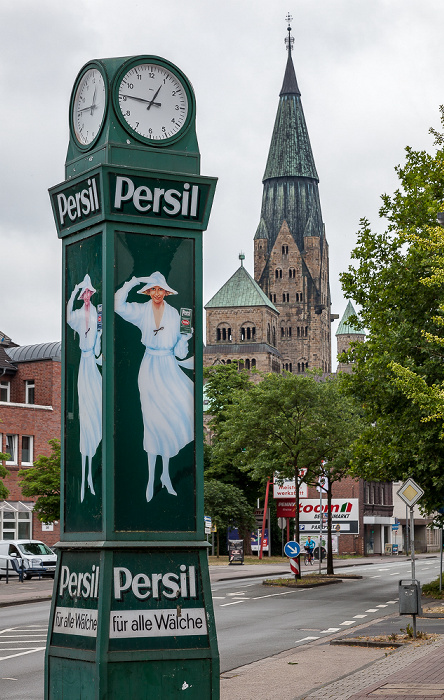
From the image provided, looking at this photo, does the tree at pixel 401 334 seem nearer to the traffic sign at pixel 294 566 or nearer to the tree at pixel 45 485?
the traffic sign at pixel 294 566

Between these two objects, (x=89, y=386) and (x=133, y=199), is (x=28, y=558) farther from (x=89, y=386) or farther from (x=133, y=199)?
(x=133, y=199)

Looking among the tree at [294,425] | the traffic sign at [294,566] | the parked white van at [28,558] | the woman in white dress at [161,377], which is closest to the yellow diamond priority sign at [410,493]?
the woman in white dress at [161,377]

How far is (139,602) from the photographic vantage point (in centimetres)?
741

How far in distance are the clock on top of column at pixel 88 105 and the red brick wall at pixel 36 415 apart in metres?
49.4

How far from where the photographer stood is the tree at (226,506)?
68688mm

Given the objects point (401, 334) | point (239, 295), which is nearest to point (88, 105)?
point (401, 334)

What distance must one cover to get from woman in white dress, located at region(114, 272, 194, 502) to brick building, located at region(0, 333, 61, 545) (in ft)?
159

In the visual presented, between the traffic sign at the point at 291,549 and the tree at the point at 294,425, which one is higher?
the tree at the point at 294,425

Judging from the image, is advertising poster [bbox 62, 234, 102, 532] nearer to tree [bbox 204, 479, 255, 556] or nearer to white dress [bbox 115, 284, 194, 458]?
white dress [bbox 115, 284, 194, 458]

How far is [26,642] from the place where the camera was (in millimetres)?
18500

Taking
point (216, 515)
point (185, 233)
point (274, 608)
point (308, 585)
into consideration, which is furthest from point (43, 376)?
point (185, 233)

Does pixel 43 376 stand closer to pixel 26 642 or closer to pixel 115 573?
pixel 26 642

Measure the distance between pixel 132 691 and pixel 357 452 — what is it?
84.3 feet

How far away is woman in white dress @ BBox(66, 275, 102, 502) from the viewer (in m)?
7.61
